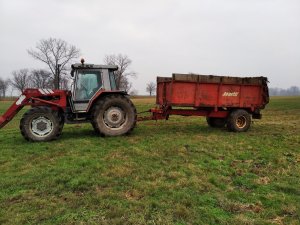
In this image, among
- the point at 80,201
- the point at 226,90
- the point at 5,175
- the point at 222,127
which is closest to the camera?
the point at 80,201

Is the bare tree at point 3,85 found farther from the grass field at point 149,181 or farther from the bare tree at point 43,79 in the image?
the grass field at point 149,181

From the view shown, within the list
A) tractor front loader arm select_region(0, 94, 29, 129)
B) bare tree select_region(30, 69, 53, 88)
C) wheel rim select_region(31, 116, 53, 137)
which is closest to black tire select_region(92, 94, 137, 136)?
wheel rim select_region(31, 116, 53, 137)

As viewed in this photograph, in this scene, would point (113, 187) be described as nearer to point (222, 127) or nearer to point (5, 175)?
point (5, 175)

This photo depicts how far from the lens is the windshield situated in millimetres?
10852

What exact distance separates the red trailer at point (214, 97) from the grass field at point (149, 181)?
1887mm

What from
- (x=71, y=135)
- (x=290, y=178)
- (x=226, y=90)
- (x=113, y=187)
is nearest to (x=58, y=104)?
(x=71, y=135)

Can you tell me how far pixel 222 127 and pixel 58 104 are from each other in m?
6.99

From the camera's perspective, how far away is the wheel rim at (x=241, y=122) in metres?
12.8

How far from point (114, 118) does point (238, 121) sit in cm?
506

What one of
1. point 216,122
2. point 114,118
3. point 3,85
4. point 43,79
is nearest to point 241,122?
point 216,122

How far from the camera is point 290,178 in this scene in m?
6.76

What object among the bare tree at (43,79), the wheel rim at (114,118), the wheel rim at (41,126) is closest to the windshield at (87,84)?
the wheel rim at (114,118)

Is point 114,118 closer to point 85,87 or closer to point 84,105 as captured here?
point 84,105

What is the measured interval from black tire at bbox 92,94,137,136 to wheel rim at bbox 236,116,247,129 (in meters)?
4.33
